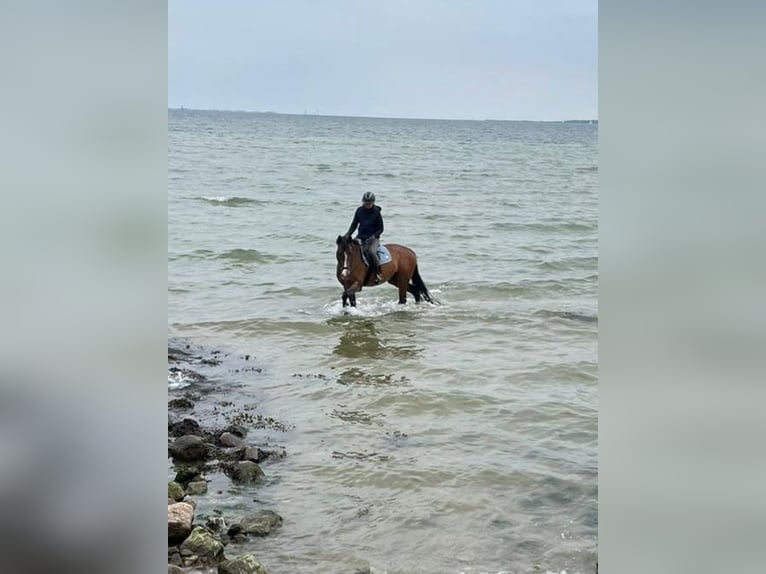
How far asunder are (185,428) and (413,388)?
250cm

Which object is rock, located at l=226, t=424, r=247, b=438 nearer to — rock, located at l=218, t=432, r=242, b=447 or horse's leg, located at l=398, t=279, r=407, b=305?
rock, located at l=218, t=432, r=242, b=447

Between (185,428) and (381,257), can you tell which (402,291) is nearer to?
(381,257)

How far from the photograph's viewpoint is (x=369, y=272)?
11.7 metres

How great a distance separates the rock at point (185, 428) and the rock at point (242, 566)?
7.84 feet

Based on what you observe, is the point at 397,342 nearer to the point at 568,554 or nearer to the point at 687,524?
the point at 568,554

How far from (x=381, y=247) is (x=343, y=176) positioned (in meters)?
25.8

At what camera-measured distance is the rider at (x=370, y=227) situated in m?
11.6

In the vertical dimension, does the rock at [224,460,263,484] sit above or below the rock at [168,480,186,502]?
below

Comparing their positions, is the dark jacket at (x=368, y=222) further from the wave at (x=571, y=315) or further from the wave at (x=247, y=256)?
the wave at (x=247, y=256)

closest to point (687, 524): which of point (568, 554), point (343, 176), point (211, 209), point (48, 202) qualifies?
point (48, 202)

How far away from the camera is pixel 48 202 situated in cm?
128

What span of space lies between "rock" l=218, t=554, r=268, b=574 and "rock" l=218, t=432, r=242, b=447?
210cm

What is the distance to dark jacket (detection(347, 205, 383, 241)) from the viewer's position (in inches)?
455

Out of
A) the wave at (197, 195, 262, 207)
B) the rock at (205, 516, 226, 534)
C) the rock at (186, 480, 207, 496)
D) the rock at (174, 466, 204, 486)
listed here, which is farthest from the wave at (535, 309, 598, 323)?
the wave at (197, 195, 262, 207)
